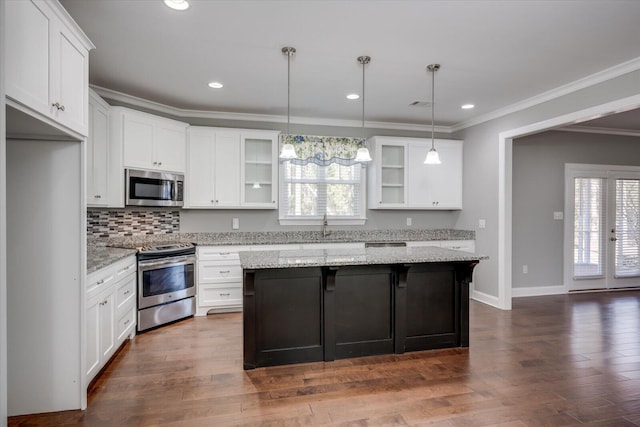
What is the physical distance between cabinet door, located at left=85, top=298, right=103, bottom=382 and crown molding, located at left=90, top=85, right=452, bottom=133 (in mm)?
2532

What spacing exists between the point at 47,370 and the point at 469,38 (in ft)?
12.4

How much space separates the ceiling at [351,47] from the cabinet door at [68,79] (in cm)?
50

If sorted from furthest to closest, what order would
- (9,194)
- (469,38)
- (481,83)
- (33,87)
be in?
(481,83), (469,38), (9,194), (33,87)

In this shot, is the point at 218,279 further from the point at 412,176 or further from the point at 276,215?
the point at 412,176

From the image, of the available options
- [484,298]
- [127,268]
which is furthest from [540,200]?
[127,268]

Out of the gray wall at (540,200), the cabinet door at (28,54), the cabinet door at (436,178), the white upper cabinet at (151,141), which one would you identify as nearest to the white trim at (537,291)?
the gray wall at (540,200)

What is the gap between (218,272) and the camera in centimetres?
439

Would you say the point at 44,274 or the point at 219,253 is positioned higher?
the point at 44,274

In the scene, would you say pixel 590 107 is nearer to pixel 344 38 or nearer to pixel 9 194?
pixel 344 38

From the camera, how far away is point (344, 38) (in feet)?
9.19

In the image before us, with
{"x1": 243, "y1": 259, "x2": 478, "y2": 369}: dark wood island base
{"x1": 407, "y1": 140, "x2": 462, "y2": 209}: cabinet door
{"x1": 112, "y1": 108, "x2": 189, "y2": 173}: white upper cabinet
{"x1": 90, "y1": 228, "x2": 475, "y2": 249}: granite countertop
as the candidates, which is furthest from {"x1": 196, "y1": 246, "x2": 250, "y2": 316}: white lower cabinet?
{"x1": 407, "y1": 140, "x2": 462, "y2": 209}: cabinet door

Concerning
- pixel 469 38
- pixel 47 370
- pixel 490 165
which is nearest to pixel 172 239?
pixel 47 370

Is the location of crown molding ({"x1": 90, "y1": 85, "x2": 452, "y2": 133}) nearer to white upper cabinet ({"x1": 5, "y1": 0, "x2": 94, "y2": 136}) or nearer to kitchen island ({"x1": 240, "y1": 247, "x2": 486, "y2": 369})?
white upper cabinet ({"x1": 5, "y1": 0, "x2": 94, "y2": 136})

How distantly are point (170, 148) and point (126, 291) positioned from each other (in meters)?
1.81
